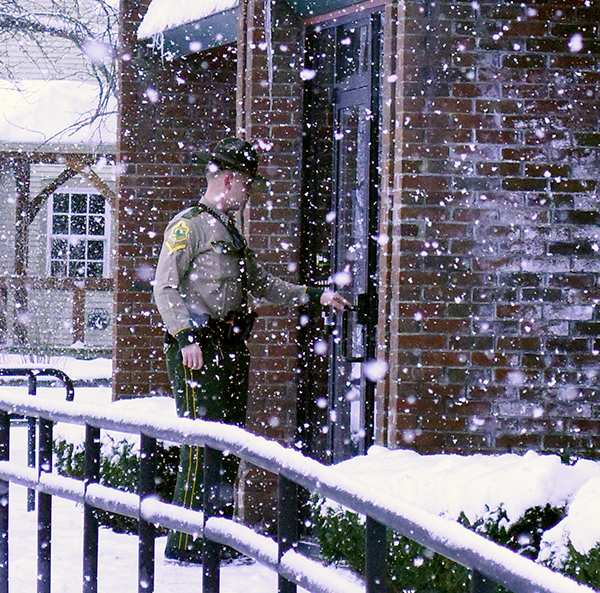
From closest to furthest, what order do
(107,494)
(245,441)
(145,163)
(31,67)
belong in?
(245,441) → (107,494) → (145,163) → (31,67)

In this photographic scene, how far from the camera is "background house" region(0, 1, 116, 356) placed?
16.0m

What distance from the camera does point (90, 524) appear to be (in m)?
3.45

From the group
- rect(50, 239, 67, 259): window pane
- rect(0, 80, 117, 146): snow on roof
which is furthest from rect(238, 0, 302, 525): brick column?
rect(50, 239, 67, 259): window pane

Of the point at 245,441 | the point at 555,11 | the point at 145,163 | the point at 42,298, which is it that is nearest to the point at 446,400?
the point at 555,11

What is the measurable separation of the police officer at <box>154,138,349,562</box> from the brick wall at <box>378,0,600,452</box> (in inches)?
27.8

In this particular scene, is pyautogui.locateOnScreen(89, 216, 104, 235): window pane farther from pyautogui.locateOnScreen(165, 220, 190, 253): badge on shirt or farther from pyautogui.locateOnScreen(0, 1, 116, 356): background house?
pyautogui.locateOnScreen(165, 220, 190, 253): badge on shirt

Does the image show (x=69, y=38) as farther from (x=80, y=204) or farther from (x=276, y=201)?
(x=276, y=201)

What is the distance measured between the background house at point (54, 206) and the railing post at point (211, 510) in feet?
40.9

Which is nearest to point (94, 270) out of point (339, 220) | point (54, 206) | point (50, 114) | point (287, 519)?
point (54, 206)

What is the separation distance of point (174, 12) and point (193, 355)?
10.6ft

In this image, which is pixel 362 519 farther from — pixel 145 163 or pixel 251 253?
pixel 145 163

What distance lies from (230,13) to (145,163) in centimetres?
136

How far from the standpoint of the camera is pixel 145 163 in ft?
25.3

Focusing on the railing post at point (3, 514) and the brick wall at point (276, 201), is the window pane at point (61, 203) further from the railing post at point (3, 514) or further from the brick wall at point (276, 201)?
the railing post at point (3, 514)
